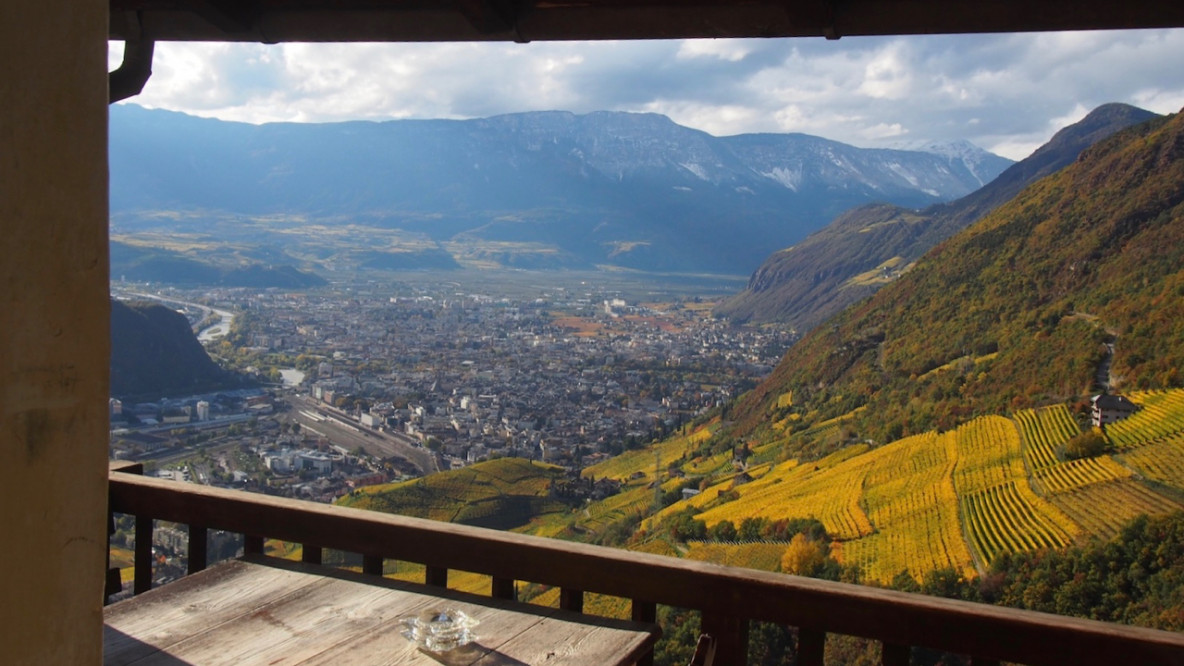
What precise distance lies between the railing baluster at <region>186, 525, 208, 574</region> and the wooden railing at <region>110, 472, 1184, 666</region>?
0.30 ft

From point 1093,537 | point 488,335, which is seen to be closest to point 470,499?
point 1093,537

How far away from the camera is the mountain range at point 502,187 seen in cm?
7975

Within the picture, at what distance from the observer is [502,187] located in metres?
137

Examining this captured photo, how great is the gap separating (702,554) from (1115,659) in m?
11.2

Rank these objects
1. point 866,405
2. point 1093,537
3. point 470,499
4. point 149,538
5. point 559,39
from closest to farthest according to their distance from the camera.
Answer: point 559,39 < point 149,538 < point 1093,537 < point 470,499 < point 866,405

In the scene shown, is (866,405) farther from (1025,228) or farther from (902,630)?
(902,630)

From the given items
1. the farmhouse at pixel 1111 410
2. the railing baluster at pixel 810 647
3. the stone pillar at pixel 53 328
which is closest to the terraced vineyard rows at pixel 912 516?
the farmhouse at pixel 1111 410

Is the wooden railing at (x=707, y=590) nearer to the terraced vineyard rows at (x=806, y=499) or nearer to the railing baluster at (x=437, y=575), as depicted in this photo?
the railing baluster at (x=437, y=575)

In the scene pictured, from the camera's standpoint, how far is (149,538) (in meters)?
2.38

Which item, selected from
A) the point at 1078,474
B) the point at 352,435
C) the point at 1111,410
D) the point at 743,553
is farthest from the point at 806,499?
the point at 352,435

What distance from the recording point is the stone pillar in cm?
76

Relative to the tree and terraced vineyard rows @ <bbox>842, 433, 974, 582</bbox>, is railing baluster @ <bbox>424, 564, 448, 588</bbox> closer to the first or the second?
the tree

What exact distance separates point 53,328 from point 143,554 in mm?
1822

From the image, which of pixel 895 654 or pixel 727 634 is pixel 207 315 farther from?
pixel 895 654
